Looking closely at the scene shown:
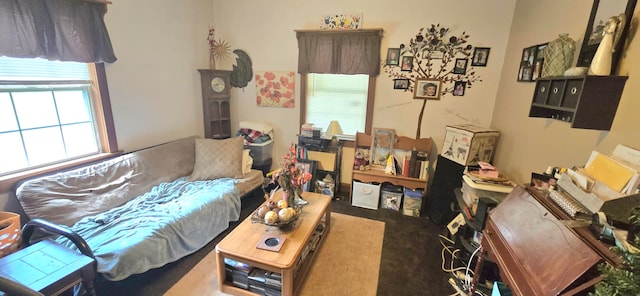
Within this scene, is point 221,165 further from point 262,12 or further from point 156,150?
point 262,12

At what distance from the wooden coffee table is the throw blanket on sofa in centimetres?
47

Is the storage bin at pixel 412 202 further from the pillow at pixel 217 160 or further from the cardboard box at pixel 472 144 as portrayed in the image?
the pillow at pixel 217 160

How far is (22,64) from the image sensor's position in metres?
1.83

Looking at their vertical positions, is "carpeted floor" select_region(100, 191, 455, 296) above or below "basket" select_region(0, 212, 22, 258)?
below

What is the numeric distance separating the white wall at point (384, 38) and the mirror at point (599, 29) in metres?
1.35

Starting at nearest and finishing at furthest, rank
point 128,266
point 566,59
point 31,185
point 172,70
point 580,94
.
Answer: point 580,94 < point 566,59 < point 128,266 < point 31,185 < point 172,70

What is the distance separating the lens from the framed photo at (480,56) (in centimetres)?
268

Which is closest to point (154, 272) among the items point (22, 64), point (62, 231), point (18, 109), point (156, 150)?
point (62, 231)

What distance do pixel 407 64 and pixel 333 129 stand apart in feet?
3.65

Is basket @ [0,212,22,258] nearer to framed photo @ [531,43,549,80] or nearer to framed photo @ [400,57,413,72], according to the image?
framed photo @ [400,57,413,72]

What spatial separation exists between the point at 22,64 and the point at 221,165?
162 centimetres

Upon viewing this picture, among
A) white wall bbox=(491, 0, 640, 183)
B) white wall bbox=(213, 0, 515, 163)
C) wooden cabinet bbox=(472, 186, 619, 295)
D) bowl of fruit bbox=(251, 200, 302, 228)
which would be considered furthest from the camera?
white wall bbox=(213, 0, 515, 163)

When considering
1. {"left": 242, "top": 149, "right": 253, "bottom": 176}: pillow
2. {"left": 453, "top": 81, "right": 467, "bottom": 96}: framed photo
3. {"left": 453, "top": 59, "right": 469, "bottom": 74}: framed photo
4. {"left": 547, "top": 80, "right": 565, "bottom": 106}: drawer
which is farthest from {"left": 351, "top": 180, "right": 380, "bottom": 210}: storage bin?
{"left": 547, "top": 80, "right": 565, "bottom": 106}: drawer

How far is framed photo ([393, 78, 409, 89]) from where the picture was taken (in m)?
2.96
